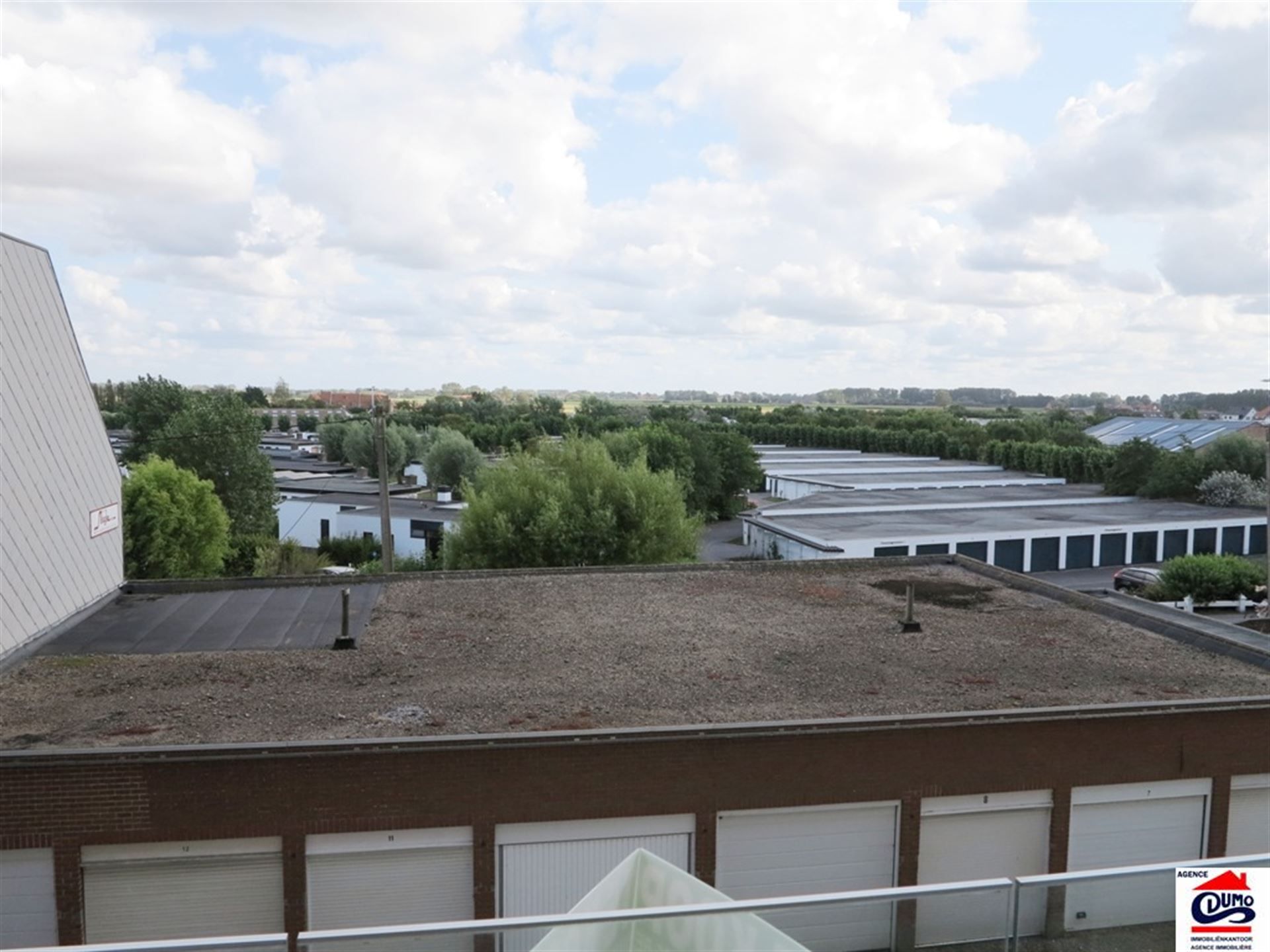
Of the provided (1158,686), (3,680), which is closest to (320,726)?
(3,680)

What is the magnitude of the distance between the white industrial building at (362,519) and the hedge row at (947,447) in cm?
4504

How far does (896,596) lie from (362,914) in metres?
11.1

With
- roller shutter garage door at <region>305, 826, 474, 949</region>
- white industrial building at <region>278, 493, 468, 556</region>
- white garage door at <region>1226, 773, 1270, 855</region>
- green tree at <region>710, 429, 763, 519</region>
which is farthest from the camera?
green tree at <region>710, 429, 763, 519</region>

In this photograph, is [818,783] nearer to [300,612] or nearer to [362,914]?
[362,914]

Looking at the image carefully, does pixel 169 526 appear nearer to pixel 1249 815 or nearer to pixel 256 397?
pixel 1249 815

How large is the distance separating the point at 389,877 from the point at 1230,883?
7.67 metres

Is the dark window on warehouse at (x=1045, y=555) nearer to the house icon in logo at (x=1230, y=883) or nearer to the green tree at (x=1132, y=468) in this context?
the green tree at (x=1132, y=468)

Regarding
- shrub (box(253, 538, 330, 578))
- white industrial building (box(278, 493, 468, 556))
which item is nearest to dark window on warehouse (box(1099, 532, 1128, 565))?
white industrial building (box(278, 493, 468, 556))

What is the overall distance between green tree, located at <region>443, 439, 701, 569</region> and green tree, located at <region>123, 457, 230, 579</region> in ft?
36.3

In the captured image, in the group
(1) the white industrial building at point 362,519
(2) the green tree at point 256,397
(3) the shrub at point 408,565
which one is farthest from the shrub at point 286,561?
(2) the green tree at point 256,397

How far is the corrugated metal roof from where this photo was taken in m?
73.4

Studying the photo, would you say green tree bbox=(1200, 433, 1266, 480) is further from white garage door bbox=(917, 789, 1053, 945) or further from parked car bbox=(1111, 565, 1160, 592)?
white garage door bbox=(917, 789, 1053, 945)

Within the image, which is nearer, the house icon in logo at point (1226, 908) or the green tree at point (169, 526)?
the house icon in logo at point (1226, 908)

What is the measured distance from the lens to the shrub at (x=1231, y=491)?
163 feet
